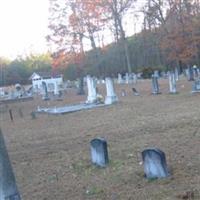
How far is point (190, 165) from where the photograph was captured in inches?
280

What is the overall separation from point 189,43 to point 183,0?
901cm

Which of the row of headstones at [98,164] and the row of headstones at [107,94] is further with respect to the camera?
the row of headstones at [107,94]

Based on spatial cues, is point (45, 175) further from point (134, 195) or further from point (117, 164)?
point (134, 195)

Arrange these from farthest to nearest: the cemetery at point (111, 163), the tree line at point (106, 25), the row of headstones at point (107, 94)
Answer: the tree line at point (106, 25)
the row of headstones at point (107, 94)
the cemetery at point (111, 163)

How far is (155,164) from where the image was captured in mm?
6664

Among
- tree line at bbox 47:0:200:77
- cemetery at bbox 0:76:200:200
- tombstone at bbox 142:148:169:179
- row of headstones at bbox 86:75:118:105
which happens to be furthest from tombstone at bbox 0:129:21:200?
tree line at bbox 47:0:200:77

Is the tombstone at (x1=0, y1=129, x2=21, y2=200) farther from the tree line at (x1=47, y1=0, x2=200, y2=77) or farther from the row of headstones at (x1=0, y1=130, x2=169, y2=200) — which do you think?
the tree line at (x1=47, y1=0, x2=200, y2=77)

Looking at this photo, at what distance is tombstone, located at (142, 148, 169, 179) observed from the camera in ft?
21.8

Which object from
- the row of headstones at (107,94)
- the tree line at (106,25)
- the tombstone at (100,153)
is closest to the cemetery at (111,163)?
the tombstone at (100,153)

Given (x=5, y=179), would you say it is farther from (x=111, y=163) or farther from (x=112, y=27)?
(x=112, y=27)

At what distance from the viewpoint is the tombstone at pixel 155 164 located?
6.64m

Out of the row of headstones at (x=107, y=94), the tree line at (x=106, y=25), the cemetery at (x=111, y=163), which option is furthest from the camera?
the tree line at (x=106, y=25)

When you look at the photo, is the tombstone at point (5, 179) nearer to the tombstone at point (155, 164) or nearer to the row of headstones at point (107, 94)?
the tombstone at point (155, 164)

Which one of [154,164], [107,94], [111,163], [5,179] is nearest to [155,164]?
[154,164]
